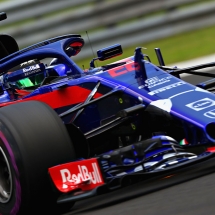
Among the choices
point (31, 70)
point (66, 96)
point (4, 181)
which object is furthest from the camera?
point (31, 70)

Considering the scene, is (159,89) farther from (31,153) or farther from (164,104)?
(31,153)

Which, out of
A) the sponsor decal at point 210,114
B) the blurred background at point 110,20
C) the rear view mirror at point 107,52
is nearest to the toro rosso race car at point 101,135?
the sponsor decal at point 210,114

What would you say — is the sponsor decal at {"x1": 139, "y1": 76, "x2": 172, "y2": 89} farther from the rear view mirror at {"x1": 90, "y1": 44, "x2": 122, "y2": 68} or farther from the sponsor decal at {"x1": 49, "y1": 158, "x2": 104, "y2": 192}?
the sponsor decal at {"x1": 49, "y1": 158, "x2": 104, "y2": 192}

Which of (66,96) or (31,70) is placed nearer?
(66,96)

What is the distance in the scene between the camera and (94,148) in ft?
17.8

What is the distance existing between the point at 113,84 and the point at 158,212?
160 cm

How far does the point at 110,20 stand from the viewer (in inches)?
440

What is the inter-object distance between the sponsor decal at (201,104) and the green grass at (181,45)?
5.84 m

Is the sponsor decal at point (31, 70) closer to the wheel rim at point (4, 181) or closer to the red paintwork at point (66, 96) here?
Answer: the red paintwork at point (66, 96)

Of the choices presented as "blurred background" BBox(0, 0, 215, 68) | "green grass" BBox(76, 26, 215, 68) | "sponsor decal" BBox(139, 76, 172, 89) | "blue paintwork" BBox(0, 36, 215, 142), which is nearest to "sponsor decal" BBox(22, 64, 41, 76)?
"blue paintwork" BBox(0, 36, 215, 142)

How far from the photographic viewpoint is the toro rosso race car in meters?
4.62

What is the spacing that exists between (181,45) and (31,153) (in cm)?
724

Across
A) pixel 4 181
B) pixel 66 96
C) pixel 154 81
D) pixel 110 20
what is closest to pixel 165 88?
pixel 154 81

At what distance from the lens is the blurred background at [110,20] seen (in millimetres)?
11070
